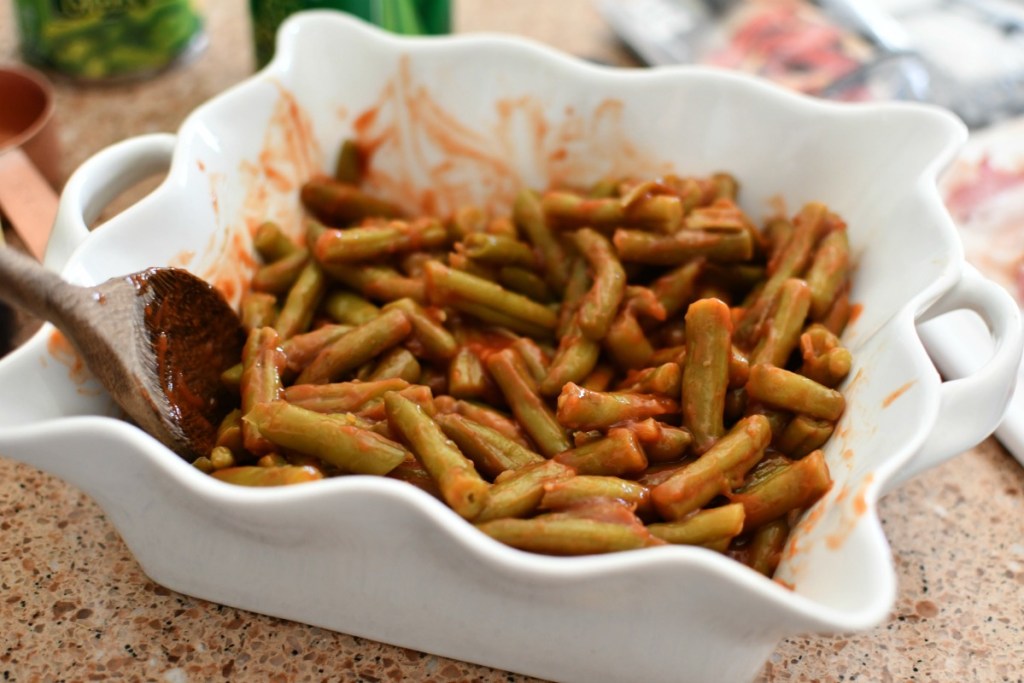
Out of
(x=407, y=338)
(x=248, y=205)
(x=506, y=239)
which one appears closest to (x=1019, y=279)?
(x=506, y=239)

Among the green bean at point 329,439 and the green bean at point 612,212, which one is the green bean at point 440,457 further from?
the green bean at point 612,212

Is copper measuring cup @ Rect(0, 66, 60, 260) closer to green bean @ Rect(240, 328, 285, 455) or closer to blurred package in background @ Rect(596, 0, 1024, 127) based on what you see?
green bean @ Rect(240, 328, 285, 455)

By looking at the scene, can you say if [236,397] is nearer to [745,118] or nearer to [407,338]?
[407,338]

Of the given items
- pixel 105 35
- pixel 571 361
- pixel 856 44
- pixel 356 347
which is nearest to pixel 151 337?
pixel 356 347

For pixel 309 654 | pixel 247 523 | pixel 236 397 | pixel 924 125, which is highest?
pixel 924 125

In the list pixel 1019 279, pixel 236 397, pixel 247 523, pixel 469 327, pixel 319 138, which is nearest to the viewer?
pixel 247 523

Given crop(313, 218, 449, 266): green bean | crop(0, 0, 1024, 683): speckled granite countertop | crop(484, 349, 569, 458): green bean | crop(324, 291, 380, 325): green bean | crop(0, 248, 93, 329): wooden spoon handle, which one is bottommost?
crop(0, 0, 1024, 683): speckled granite countertop

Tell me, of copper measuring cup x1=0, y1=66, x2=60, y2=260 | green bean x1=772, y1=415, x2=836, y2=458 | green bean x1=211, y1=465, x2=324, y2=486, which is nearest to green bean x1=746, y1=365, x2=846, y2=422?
green bean x1=772, y1=415, x2=836, y2=458
